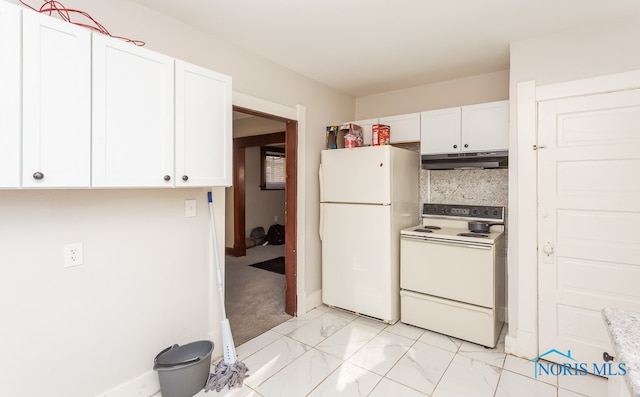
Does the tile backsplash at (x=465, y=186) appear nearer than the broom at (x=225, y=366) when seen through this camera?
No

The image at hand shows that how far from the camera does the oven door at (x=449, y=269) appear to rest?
99.8 inches

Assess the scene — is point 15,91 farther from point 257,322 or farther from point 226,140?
point 257,322

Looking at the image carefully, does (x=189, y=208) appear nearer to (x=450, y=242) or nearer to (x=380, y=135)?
(x=380, y=135)

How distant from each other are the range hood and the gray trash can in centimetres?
252

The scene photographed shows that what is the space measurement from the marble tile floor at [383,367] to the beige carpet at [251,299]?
0.68 ft

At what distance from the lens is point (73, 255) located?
1677mm

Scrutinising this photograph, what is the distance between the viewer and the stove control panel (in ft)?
9.74

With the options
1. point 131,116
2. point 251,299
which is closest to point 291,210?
point 251,299

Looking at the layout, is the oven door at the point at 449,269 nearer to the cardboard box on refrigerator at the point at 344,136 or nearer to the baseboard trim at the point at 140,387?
the cardboard box on refrigerator at the point at 344,136

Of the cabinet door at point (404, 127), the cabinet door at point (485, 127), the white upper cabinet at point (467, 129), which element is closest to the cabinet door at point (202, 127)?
the cabinet door at point (404, 127)

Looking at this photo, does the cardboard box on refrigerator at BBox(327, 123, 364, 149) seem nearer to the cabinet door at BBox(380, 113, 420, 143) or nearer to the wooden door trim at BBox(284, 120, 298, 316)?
the cabinet door at BBox(380, 113, 420, 143)

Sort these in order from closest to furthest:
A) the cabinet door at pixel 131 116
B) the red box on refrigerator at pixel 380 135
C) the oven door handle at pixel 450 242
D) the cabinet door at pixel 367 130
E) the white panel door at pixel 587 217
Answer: the cabinet door at pixel 131 116 → the white panel door at pixel 587 217 → the oven door handle at pixel 450 242 → the red box on refrigerator at pixel 380 135 → the cabinet door at pixel 367 130

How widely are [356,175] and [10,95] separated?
7.95ft

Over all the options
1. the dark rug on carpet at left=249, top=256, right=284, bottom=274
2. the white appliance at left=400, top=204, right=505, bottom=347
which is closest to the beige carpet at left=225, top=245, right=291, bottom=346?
the dark rug on carpet at left=249, top=256, right=284, bottom=274
